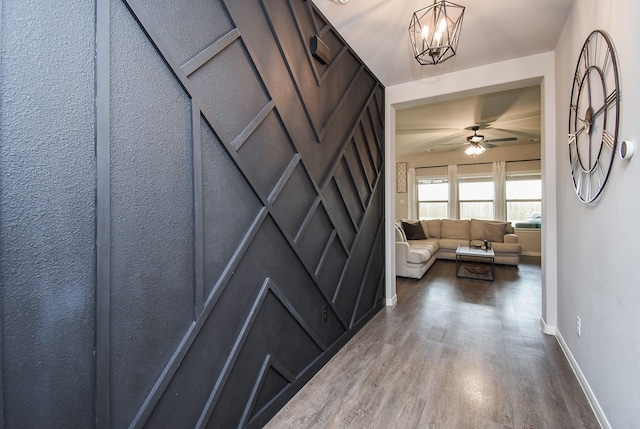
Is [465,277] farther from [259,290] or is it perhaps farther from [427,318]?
[259,290]

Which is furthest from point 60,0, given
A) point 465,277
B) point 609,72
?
point 465,277

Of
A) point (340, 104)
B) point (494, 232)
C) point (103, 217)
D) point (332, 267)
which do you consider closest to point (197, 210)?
point (103, 217)

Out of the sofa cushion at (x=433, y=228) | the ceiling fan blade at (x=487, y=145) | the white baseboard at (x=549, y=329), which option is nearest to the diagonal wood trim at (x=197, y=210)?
the white baseboard at (x=549, y=329)

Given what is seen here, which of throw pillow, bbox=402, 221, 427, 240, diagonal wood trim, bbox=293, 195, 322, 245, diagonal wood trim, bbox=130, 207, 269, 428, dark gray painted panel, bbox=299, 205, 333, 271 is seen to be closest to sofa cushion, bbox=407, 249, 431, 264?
throw pillow, bbox=402, 221, 427, 240

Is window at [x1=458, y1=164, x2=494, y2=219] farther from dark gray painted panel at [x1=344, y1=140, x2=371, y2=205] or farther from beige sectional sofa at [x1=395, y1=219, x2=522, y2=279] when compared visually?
dark gray painted panel at [x1=344, y1=140, x2=371, y2=205]

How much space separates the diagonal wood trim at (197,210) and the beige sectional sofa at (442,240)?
13.2 ft

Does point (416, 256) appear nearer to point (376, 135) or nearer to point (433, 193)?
point (376, 135)

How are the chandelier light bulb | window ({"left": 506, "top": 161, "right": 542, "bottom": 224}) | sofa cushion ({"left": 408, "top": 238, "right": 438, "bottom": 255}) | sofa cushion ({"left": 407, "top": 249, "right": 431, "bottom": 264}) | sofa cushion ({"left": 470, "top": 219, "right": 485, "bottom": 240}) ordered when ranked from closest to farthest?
the chandelier light bulb < sofa cushion ({"left": 407, "top": 249, "right": 431, "bottom": 264}) < sofa cushion ({"left": 408, "top": 238, "right": 438, "bottom": 255}) < sofa cushion ({"left": 470, "top": 219, "right": 485, "bottom": 240}) < window ({"left": 506, "top": 161, "right": 542, "bottom": 224})

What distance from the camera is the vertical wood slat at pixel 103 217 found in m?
0.92

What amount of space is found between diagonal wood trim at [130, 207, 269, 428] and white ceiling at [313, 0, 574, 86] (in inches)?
70.8

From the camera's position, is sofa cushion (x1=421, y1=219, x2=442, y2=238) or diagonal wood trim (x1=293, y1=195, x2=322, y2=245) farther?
sofa cushion (x1=421, y1=219, x2=442, y2=238)

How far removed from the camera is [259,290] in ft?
5.17

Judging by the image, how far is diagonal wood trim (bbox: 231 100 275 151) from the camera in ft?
4.69

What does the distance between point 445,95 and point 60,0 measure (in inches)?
126
